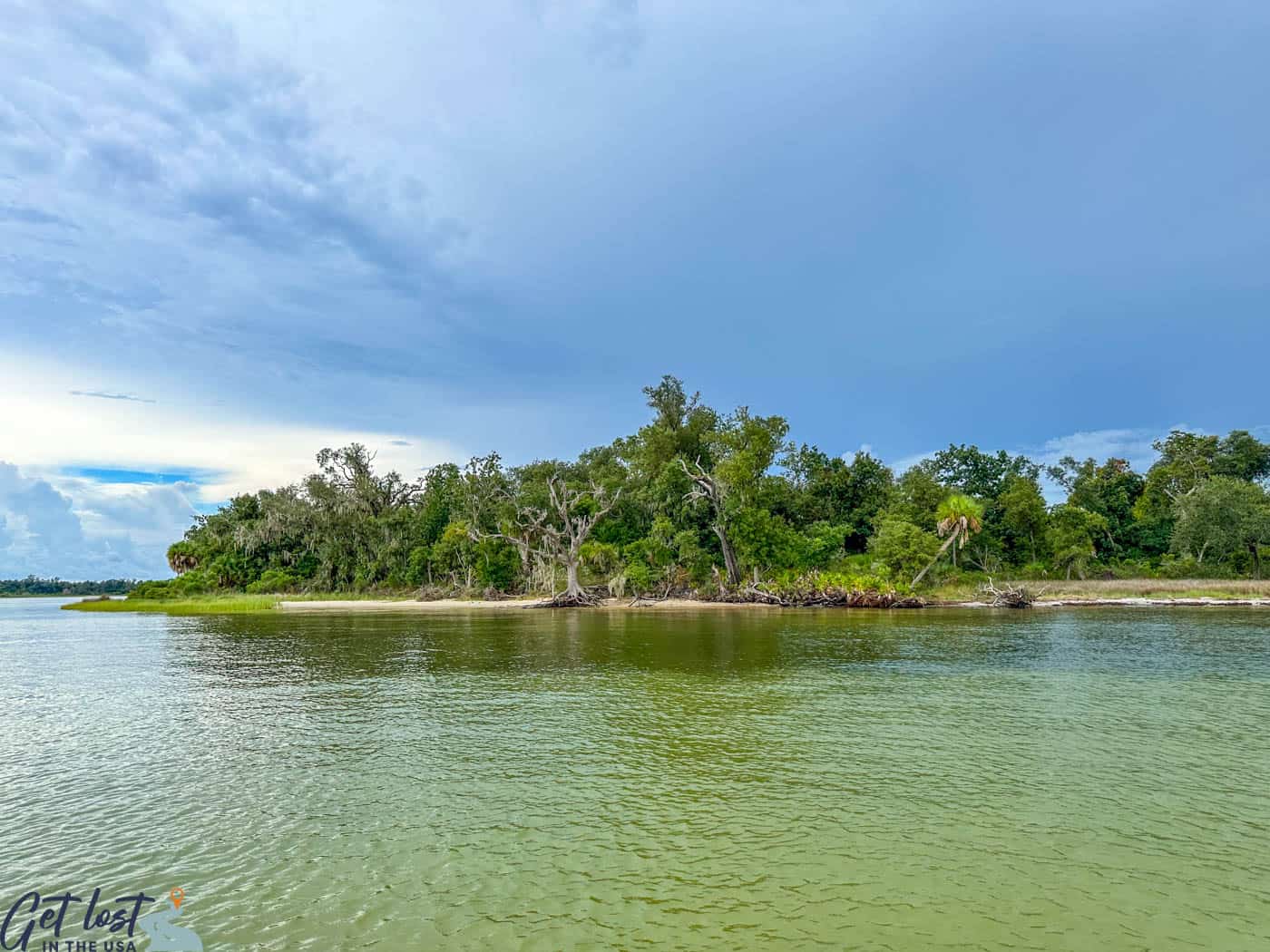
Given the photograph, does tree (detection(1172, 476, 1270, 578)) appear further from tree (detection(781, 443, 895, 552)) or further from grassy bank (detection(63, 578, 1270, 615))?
tree (detection(781, 443, 895, 552))

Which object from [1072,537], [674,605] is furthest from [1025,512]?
[674,605]

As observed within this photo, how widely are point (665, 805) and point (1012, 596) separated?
45255mm

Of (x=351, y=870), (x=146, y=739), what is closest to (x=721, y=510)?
(x=146, y=739)

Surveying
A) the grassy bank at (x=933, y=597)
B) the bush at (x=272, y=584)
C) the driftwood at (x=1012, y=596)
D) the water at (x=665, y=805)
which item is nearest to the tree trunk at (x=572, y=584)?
the grassy bank at (x=933, y=597)

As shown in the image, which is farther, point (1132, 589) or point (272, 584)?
point (272, 584)

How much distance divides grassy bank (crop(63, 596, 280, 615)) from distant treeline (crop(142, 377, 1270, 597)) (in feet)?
12.8

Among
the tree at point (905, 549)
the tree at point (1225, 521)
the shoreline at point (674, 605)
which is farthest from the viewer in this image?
the tree at point (1225, 521)

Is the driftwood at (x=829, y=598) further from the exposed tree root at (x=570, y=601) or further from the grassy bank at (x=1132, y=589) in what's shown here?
the exposed tree root at (x=570, y=601)

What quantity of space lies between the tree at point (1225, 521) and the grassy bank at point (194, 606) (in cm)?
7715

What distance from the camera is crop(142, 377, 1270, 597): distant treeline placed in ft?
181

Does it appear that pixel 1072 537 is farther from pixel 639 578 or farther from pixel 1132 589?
pixel 639 578

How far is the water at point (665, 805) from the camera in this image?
659 cm

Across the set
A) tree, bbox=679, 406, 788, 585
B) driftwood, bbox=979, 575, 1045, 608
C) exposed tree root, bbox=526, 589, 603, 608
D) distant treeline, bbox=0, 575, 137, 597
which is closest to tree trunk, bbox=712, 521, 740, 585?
tree, bbox=679, 406, 788, 585

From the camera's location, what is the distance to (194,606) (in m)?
58.0
